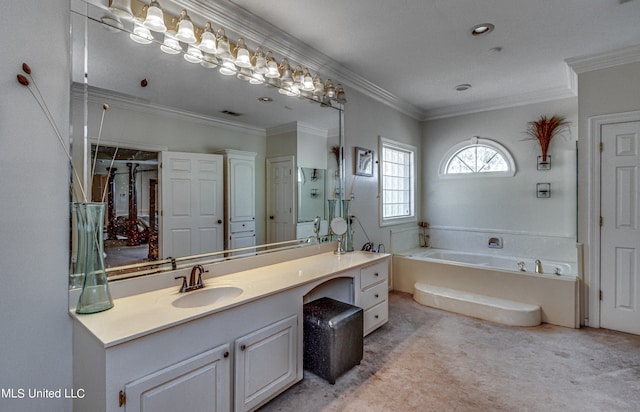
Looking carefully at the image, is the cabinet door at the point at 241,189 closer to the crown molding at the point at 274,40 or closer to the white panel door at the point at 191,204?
the white panel door at the point at 191,204

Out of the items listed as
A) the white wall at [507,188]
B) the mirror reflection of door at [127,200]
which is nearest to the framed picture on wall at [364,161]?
the white wall at [507,188]

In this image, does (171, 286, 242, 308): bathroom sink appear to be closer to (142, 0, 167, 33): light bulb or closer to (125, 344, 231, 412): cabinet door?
(125, 344, 231, 412): cabinet door

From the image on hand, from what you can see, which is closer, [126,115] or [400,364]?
[126,115]

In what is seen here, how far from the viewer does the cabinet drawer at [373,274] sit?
2512mm

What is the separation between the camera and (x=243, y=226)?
223 cm

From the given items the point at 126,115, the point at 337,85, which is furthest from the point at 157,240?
the point at 337,85

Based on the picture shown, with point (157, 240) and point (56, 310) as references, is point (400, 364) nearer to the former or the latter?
point (157, 240)

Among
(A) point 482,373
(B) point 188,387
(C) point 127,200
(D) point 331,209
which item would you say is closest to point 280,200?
(D) point 331,209

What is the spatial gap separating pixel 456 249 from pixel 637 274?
1977mm

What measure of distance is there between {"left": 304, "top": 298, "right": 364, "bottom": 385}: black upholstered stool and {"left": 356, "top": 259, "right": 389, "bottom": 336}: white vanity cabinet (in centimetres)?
34

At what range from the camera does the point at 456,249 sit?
4.52m

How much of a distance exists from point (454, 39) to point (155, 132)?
2448 millimetres

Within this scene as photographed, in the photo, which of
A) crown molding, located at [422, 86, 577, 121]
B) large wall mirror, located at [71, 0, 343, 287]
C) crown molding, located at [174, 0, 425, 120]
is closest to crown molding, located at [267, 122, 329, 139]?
large wall mirror, located at [71, 0, 343, 287]

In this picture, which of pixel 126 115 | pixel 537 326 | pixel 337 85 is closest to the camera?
pixel 126 115
